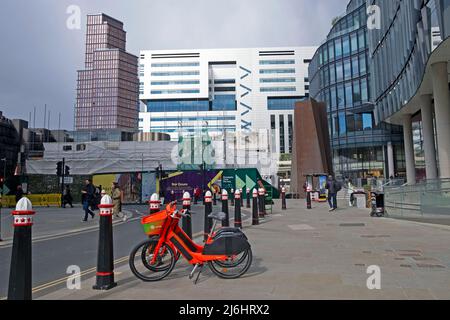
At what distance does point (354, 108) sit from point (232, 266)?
2026 inches

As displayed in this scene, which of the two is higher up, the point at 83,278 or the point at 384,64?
the point at 384,64

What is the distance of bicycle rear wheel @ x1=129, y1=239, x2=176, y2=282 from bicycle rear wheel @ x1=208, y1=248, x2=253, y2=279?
2.24 ft

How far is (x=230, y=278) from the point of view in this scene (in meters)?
5.58

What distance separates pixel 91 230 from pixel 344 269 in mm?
9975

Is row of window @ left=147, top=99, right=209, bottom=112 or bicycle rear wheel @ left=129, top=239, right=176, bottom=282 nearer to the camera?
bicycle rear wheel @ left=129, top=239, right=176, bottom=282

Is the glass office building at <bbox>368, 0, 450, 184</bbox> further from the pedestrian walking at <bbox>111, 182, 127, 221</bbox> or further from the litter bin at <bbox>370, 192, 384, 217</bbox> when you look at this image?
the pedestrian walking at <bbox>111, 182, 127, 221</bbox>

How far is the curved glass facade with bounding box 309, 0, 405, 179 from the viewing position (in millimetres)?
51750

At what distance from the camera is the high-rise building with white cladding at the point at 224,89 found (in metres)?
104

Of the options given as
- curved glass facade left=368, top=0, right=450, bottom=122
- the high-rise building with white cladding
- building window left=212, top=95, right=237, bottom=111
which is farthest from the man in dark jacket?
building window left=212, top=95, right=237, bottom=111

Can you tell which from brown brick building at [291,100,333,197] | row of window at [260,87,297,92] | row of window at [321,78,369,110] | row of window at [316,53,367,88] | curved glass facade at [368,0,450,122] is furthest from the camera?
row of window at [260,87,297,92]
